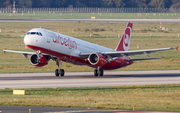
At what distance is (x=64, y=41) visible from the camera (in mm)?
41906

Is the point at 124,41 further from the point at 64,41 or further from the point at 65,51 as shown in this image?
the point at 65,51

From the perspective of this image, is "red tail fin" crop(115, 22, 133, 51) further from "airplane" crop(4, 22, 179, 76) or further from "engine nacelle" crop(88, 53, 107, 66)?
"engine nacelle" crop(88, 53, 107, 66)

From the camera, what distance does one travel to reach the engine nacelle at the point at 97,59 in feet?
136

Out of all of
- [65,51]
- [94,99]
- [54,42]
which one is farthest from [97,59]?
[94,99]

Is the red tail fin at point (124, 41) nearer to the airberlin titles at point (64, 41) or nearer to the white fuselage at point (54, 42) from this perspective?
the white fuselage at point (54, 42)

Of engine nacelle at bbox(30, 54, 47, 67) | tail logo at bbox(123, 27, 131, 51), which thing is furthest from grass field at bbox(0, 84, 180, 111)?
tail logo at bbox(123, 27, 131, 51)

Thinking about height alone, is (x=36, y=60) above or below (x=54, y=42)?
below

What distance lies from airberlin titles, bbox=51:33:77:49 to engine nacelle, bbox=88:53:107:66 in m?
2.68

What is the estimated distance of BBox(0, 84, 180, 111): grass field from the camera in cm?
2308

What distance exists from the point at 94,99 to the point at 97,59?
16.9 metres

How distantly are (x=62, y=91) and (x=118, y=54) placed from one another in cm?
1511

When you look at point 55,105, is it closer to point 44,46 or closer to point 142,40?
point 44,46

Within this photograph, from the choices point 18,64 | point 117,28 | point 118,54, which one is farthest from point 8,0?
point 118,54

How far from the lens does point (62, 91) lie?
30344mm
